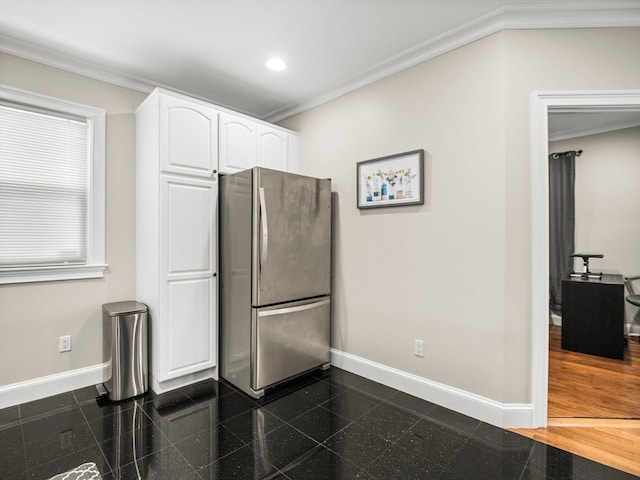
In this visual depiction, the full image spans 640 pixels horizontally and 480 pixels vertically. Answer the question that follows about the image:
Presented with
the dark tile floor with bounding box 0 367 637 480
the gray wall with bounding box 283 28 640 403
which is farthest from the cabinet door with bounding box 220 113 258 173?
the dark tile floor with bounding box 0 367 637 480

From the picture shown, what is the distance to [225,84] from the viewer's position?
9.95ft

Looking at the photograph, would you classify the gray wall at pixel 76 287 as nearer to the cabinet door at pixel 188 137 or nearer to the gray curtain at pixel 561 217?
the cabinet door at pixel 188 137

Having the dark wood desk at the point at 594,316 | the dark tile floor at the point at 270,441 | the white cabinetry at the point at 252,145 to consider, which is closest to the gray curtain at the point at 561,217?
the dark wood desk at the point at 594,316

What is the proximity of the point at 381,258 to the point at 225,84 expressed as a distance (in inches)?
84.0

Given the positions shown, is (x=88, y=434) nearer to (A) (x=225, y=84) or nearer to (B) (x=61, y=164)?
(B) (x=61, y=164)

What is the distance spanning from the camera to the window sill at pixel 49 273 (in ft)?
7.70

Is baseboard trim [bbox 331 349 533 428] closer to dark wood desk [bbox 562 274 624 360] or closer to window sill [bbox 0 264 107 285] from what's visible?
dark wood desk [bbox 562 274 624 360]

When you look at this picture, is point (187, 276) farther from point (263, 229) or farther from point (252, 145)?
point (252, 145)

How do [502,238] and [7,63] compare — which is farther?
[7,63]

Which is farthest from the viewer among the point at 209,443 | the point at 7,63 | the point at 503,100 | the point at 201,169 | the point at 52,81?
the point at 201,169

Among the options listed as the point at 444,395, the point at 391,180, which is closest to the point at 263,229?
the point at 391,180

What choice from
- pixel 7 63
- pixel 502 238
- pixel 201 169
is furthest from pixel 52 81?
pixel 502 238

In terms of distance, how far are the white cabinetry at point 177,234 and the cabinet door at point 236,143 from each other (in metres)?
0.08

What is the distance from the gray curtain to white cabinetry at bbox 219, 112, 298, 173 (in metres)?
3.56
